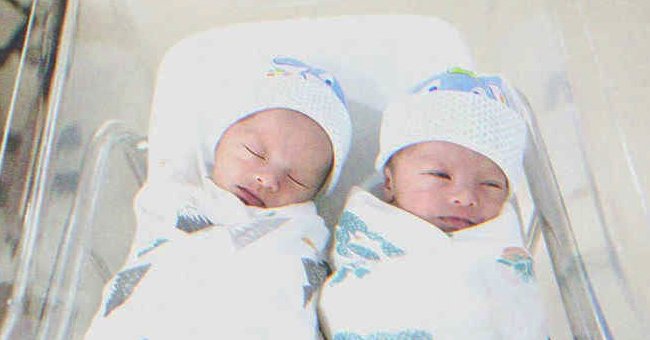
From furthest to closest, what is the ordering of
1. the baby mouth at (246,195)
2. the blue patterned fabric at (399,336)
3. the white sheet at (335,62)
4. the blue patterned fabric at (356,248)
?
the white sheet at (335,62), the baby mouth at (246,195), the blue patterned fabric at (356,248), the blue patterned fabric at (399,336)

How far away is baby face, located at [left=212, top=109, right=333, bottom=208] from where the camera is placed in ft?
3.52

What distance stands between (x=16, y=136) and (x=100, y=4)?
0.38 meters

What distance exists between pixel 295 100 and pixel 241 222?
0.20 meters

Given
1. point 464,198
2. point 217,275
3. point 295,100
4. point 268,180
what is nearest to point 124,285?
point 217,275

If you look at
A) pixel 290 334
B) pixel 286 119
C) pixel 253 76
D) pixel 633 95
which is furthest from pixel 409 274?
pixel 633 95

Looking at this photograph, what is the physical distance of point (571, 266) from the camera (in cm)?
100

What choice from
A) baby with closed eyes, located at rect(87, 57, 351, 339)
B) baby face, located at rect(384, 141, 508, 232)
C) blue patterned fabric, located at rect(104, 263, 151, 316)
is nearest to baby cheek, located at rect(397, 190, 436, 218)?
baby face, located at rect(384, 141, 508, 232)

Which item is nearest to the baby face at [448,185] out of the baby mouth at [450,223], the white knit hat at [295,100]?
the baby mouth at [450,223]

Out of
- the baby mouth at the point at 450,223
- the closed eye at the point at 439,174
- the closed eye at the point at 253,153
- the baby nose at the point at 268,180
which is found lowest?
the baby mouth at the point at 450,223

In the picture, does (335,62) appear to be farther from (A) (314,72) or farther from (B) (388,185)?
(B) (388,185)

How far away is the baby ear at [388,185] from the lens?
110cm

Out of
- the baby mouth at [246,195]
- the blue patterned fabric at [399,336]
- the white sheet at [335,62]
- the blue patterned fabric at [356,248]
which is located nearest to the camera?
the blue patterned fabric at [399,336]

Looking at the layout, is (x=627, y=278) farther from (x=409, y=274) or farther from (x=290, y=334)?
(x=290, y=334)

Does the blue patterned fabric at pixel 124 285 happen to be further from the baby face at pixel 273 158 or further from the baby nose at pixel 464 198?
the baby nose at pixel 464 198
